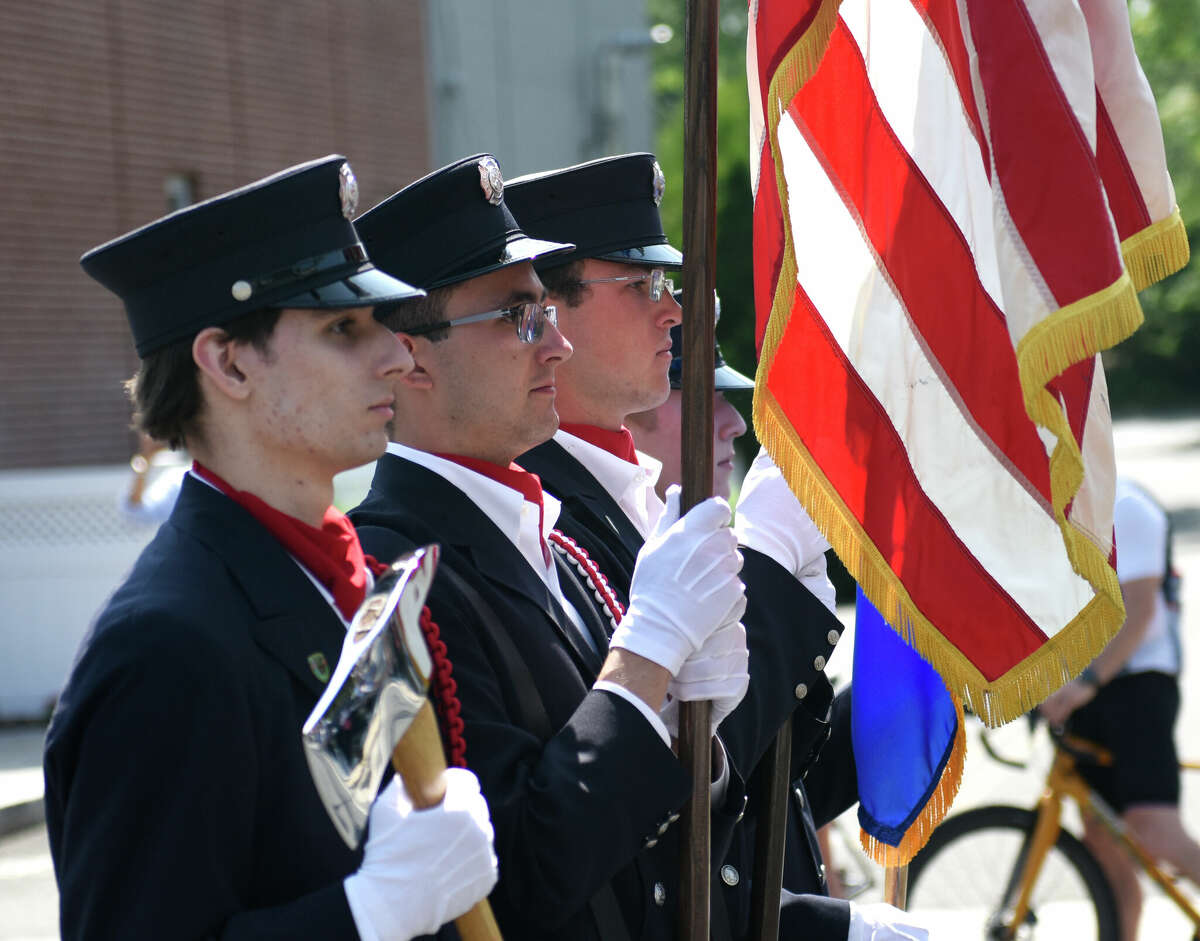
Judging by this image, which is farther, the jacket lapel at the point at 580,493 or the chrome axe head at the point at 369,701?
the jacket lapel at the point at 580,493

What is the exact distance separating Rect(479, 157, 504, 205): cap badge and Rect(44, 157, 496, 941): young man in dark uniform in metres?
0.39

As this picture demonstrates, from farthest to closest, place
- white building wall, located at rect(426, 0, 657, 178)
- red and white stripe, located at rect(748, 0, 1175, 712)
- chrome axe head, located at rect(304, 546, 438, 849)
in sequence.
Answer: white building wall, located at rect(426, 0, 657, 178) < red and white stripe, located at rect(748, 0, 1175, 712) < chrome axe head, located at rect(304, 546, 438, 849)

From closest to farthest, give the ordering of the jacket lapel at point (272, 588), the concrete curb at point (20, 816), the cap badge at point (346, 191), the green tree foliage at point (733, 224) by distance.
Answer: the jacket lapel at point (272, 588) < the cap badge at point (346, 191) < the concrete curb at point (20, 816) < the green tree foliage at point (733, 224)

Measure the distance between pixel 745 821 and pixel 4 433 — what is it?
976 cm

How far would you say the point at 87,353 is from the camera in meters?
12.0

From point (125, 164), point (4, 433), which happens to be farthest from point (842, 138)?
point (125, 164)

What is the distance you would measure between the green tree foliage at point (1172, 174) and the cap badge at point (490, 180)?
0.45 metres

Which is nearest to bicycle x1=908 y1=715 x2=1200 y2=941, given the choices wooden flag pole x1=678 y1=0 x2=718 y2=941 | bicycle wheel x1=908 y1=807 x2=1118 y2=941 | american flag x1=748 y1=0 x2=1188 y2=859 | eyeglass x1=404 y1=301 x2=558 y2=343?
bicycle wheel x1=908 y1=807 x2=1118 y2=941

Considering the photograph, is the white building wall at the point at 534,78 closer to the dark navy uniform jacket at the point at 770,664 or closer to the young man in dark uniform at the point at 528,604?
the dark navy uniform jacket at the point at 770,664

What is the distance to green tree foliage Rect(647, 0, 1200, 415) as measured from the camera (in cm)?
1497

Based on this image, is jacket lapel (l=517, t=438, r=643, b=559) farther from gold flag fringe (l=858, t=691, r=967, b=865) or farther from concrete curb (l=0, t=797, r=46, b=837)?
concrete curb (l=0, t=797, r=46, b=837)

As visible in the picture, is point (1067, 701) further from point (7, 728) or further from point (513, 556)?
point (7, 728)

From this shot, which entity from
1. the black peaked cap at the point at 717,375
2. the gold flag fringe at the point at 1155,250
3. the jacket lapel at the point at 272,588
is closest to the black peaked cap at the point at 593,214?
the black peaked cap at the point at 717,375

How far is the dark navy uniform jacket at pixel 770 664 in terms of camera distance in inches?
101
